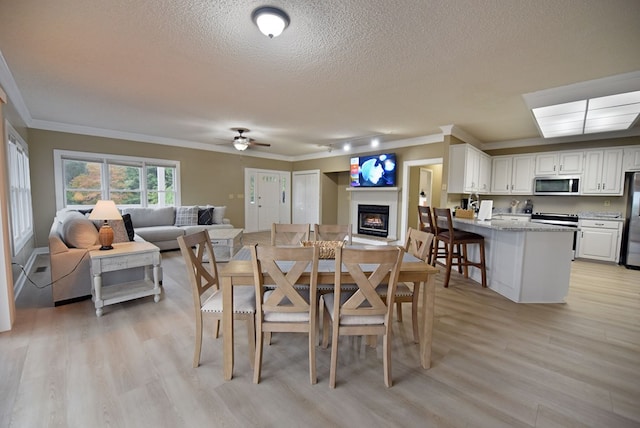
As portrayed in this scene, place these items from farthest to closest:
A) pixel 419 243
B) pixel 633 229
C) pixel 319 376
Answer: pixel 633 229 → pixel 419 243 → pixel 319 376

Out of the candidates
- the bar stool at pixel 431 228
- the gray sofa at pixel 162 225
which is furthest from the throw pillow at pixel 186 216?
the bar stool at pixel 431 228

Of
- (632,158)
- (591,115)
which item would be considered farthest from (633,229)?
(591,115)

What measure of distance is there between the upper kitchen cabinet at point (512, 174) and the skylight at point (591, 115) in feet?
3.30

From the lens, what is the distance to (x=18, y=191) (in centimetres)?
379

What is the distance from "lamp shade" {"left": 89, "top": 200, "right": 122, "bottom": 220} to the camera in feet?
9.45

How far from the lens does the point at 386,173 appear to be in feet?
20.8

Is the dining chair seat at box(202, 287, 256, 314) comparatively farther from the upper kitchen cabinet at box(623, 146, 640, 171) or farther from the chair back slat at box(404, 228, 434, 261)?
the upper kitchen cabinet at box(623, 146, 640, 171)

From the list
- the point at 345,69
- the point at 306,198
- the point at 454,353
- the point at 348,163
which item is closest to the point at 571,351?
the point at 454,353

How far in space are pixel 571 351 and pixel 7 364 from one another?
420 cm

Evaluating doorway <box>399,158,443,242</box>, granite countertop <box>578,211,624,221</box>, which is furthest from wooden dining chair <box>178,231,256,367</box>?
granite countertop <box>578,211,624,221</box>

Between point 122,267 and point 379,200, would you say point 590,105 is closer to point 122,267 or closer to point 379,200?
point 379,200

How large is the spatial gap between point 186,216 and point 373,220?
4404mm

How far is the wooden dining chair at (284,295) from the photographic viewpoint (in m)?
1.59

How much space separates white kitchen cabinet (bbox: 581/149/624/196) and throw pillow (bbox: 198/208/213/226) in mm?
7570
